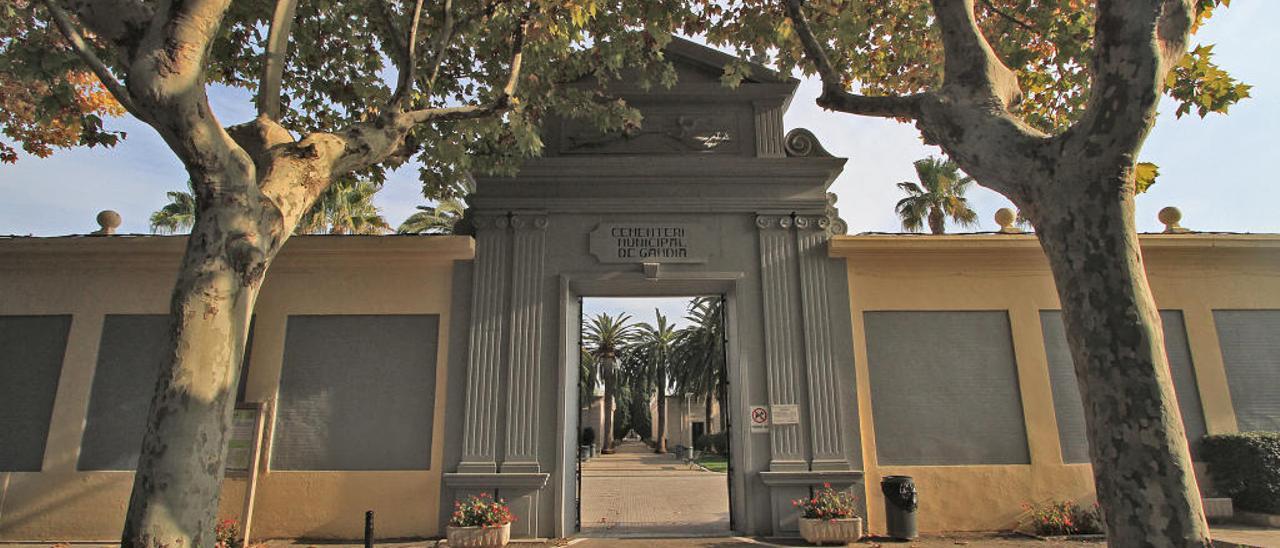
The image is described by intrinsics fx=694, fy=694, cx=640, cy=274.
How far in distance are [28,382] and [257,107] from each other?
709cm

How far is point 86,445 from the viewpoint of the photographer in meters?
9.58

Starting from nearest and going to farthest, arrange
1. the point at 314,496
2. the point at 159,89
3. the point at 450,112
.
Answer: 1. the point at 159,89
2. the point at 450,112
3. the point at 314,496

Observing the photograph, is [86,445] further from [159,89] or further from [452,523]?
[159,89]

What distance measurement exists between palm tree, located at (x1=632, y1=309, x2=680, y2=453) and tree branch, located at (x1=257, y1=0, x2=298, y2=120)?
1301 inches

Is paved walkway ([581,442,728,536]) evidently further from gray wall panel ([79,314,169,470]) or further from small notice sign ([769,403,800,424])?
gray wall panel ([79,314,169,470])

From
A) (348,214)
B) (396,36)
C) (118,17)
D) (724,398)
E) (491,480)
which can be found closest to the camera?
(118,17)

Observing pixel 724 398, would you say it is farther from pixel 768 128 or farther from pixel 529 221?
pixel 529 221

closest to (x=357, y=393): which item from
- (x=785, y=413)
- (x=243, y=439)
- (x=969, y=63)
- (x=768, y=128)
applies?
(x=243, y=439)

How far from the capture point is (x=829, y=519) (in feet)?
28.7

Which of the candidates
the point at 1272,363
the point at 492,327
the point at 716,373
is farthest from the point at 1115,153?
the point at 716,373

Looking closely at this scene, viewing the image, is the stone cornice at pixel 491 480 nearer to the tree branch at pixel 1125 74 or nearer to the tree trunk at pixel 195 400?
the tree trunk at pixel 195 400

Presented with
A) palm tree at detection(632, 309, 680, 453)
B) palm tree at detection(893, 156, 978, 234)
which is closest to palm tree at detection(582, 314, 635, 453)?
palm tree at detection(632, 309, 680, 453)

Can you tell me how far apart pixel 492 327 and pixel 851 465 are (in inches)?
210

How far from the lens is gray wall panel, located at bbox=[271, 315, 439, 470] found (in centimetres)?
953
